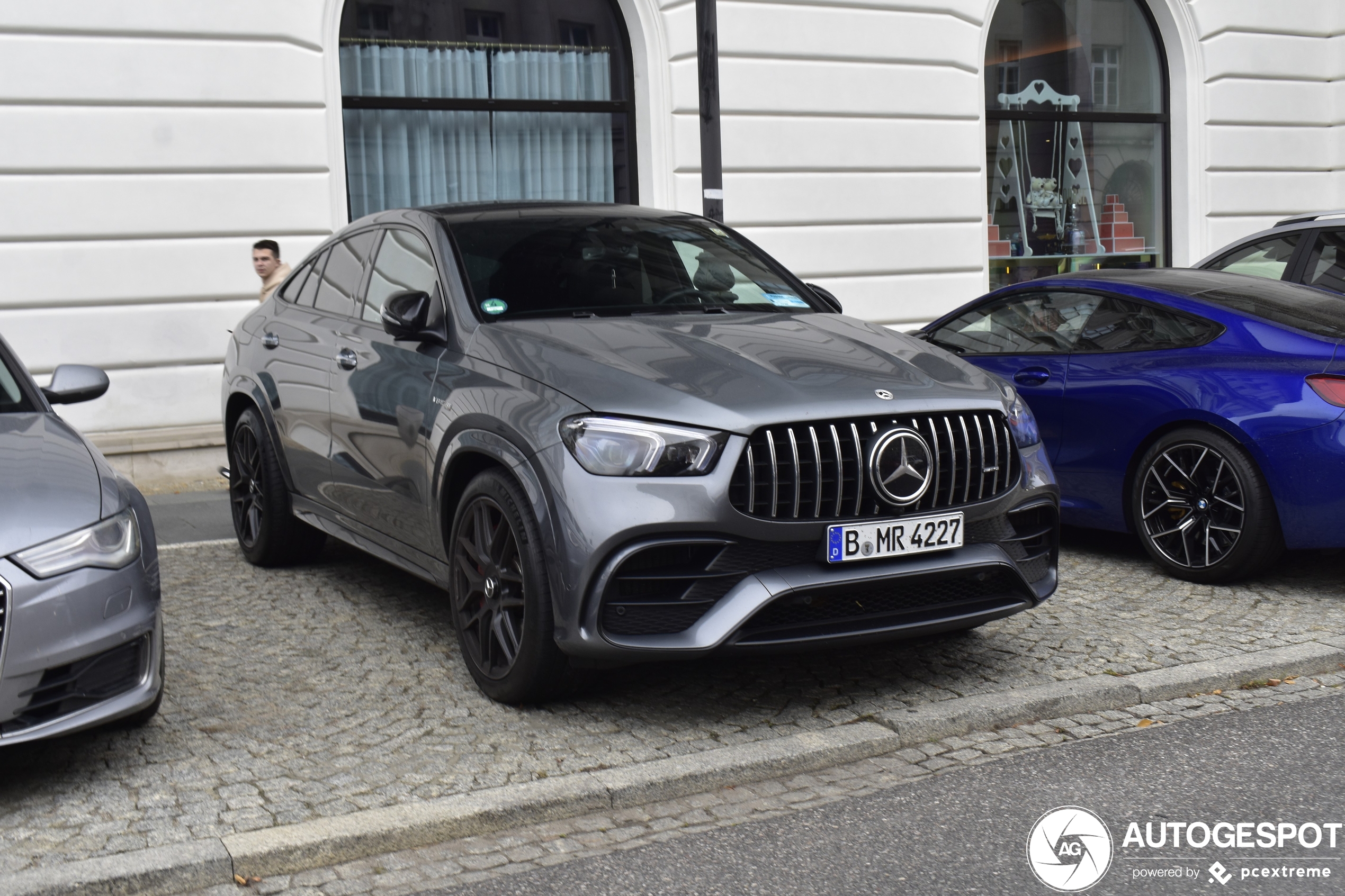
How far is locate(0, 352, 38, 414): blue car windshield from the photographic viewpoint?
459cm

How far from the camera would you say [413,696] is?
4727 millimetres

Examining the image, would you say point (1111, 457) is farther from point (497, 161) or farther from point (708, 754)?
point (497, 161)

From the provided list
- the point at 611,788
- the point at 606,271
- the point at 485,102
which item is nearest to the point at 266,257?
the point at 485,102

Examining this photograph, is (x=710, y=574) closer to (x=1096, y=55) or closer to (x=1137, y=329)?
(x=1137, y=329)

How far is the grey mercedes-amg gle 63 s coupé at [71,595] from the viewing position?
12.0 feet

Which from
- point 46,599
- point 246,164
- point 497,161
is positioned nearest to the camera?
point 46,599

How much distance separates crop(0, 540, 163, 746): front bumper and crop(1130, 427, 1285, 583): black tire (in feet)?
14.0

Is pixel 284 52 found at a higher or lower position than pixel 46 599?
higher

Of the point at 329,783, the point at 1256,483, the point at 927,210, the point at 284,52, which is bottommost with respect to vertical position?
the point at 329,783

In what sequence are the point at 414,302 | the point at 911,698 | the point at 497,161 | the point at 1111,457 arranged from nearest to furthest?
the point at 911,698 < the point at 414,302 < the point at 1111,457 < the point at 497,161

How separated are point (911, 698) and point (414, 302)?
221cm

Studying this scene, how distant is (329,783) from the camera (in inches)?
153

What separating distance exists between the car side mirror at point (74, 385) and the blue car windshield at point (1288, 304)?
472cm

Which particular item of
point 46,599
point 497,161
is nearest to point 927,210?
point 497,161
